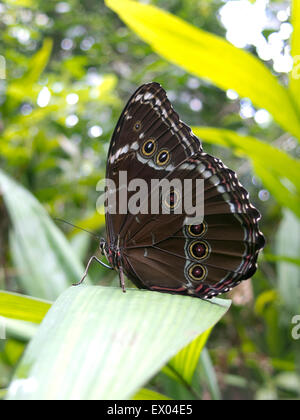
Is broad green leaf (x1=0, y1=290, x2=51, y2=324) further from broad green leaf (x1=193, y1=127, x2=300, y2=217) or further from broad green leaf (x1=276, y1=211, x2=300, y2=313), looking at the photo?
broad green leaf (x1=276, y1=211, x2=300, y2=313)

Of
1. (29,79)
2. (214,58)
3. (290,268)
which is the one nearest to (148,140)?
(214,58)

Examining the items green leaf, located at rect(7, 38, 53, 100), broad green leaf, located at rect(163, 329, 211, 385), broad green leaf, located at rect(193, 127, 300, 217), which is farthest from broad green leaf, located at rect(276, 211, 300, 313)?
Result: green leaf, located at rect(7, 38, 53, 100)

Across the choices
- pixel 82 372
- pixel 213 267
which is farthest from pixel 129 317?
pixel 213 267

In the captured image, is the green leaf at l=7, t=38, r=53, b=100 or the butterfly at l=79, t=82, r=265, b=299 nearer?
the butterfly at l=79, t=82, r=265, b=299

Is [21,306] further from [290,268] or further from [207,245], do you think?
[290,268]
